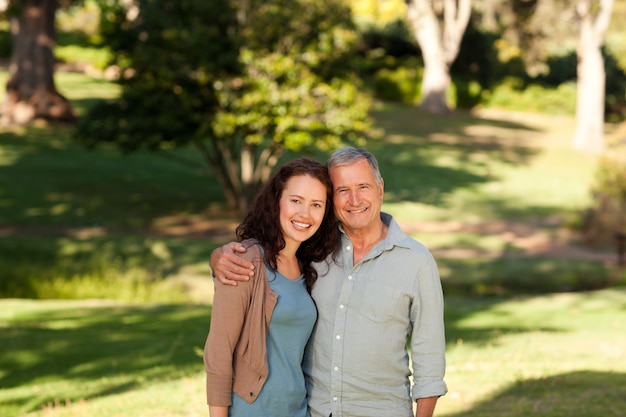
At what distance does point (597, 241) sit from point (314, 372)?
17988mm

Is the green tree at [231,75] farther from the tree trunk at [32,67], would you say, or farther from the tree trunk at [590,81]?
the tree trunk at [590,81]

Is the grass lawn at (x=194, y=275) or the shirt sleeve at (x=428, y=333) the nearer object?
the shirt sleeve at (x=428, y=333)

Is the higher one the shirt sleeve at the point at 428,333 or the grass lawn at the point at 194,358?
the shirt sleeve at the point at 428,333

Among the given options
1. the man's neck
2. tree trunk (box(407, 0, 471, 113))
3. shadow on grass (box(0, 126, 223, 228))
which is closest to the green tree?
shadow on grass (box(0, 126, 223, 228))

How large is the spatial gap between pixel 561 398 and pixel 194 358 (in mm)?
3792

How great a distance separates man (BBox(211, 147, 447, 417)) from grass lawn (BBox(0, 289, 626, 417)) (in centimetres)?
313

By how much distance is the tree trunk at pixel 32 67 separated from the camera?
30.2 m

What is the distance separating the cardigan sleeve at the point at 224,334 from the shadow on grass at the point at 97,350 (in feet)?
14.5

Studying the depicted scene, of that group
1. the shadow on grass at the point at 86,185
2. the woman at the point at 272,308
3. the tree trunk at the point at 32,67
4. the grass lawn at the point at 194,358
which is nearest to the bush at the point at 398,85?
the shadow on grass at the point at 86,185

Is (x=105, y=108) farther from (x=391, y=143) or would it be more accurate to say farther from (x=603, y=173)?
(x=391, y=143)

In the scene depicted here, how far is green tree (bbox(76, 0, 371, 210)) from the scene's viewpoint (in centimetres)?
1908

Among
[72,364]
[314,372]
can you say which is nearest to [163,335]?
[72,364]

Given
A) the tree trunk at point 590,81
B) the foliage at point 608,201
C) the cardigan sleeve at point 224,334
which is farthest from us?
the tree trunk at point 590,81

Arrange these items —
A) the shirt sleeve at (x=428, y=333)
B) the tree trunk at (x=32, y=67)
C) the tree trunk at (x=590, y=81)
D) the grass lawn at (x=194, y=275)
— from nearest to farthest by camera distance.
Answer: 1. the shirt sleeve at (x=428, y=333)
2. the grass lawn at (x=194, y=275)
3. the tree trunk at (x=32, y=67)
4. the tree trunk at (x=590, y=81)
